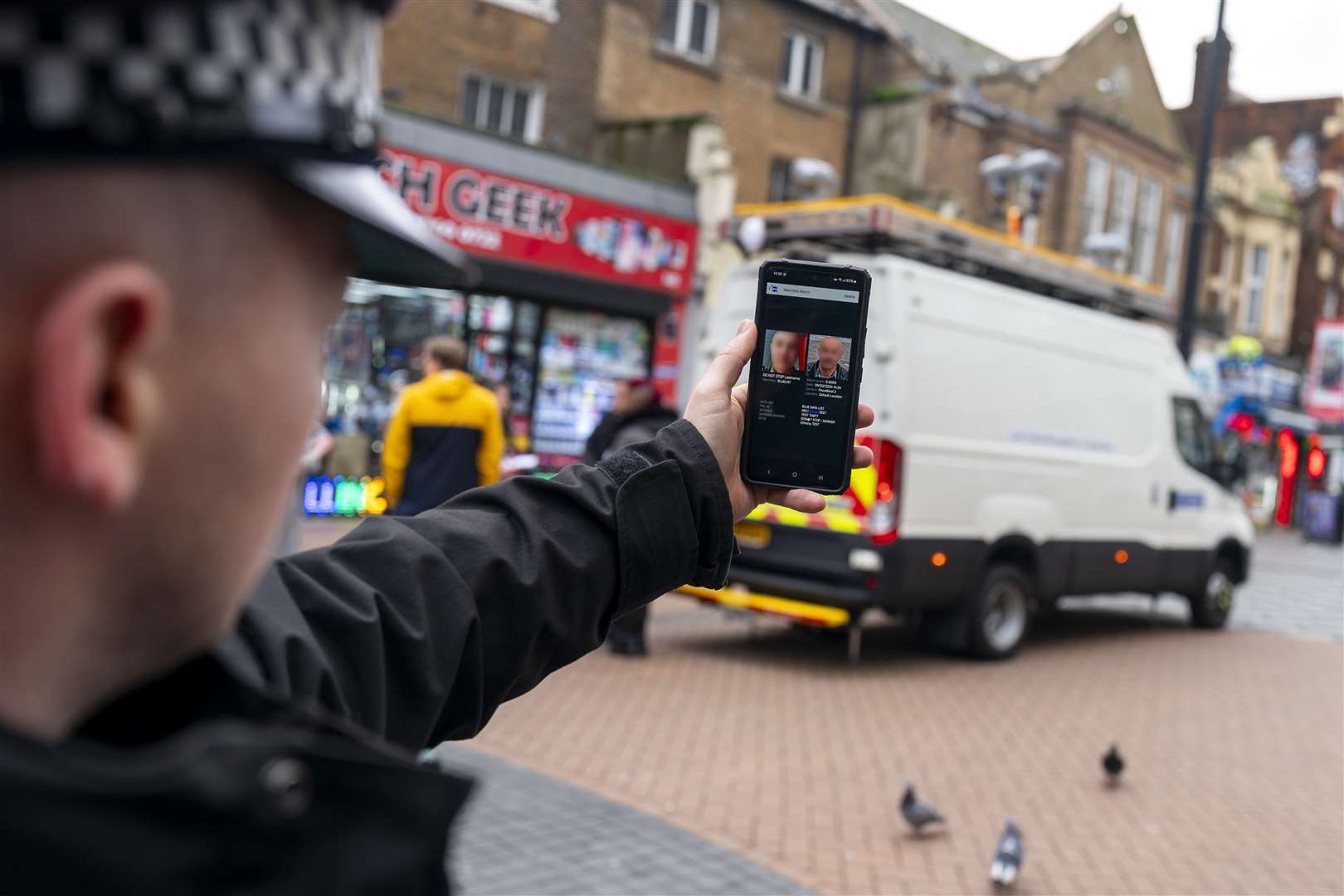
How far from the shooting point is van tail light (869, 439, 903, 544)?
8805 millimetres

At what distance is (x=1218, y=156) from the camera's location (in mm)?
41656

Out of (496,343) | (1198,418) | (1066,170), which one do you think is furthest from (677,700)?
(1066,170)

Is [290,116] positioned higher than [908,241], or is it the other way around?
[908,241]

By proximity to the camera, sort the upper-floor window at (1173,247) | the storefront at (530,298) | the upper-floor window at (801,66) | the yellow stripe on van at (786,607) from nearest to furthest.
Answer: the yellow stripe on van at (786,607)
the storefront at (530,298)
the upper-floor window at (801,66)
the upper-floor window at (1173,247)

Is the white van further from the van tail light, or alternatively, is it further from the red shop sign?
the red shop sign


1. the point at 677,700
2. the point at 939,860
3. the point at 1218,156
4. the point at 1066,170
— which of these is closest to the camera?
the point at 939,860

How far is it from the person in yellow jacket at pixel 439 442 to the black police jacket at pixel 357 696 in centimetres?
547

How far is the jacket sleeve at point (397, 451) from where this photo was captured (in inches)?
283

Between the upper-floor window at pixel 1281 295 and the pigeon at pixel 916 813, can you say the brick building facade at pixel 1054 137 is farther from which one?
the pigeon at pixel 916 813

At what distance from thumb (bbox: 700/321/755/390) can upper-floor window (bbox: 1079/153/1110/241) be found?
2625 cm

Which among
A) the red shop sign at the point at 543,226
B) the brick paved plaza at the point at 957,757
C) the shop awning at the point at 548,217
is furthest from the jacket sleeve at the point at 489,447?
the red shop sign at the point at 543,226

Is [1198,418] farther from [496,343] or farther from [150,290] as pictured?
[150,290]

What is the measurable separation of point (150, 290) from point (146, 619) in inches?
8.5

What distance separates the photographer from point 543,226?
15961 mm
